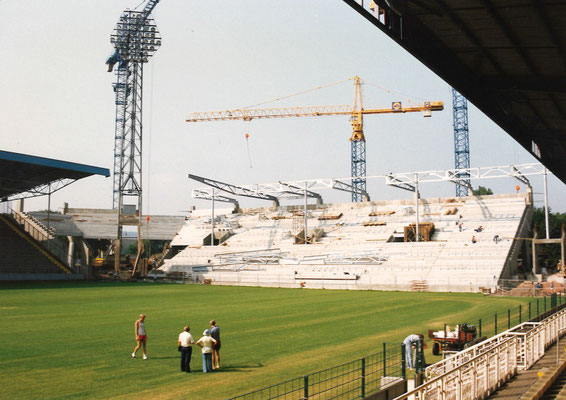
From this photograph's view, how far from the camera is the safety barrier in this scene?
32.1 feet

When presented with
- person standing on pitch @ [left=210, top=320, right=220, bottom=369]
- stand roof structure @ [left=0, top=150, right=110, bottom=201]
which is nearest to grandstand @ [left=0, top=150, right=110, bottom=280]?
stand roof structure @ [left=0, top=150, right=110, bottom=201]

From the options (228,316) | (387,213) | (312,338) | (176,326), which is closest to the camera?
(312,338)

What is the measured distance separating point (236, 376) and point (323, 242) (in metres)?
55.1

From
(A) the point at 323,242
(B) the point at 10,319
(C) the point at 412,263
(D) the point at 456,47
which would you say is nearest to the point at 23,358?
(B) the point at 10,319

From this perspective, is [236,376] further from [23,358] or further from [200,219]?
[200,219]

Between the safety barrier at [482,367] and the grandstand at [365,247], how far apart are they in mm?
32941

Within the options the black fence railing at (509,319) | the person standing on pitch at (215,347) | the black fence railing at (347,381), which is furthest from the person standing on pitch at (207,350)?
the black fence railing at (509,319)

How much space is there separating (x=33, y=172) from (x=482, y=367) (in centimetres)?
5251

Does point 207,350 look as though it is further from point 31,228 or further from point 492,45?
point 31,228

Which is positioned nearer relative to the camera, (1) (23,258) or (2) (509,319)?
(2) (509,319)

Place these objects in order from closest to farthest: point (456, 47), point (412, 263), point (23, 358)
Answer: point (456, 47)
point (23, 358)
point (412, 263)

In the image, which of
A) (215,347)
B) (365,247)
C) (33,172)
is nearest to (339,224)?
(365,247)

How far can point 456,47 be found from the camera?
526 inches

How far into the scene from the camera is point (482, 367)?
11914 mm
